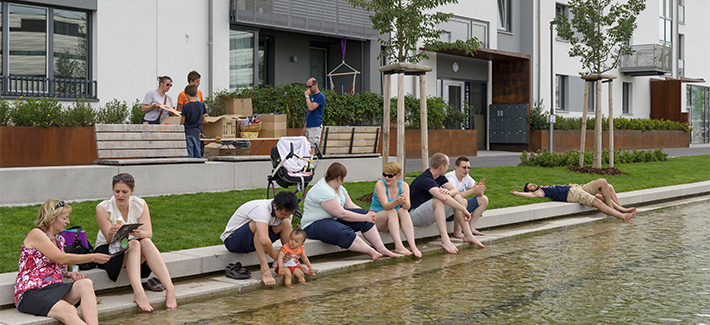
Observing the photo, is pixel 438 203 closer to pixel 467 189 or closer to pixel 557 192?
pixel 467 189

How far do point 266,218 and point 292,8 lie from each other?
1619 cm

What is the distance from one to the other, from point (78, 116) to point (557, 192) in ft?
32.5

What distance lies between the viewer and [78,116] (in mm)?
16562

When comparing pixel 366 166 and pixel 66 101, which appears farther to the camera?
pixel 66 101

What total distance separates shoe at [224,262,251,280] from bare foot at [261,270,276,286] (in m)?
0.14

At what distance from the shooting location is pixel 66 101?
59.7 ft

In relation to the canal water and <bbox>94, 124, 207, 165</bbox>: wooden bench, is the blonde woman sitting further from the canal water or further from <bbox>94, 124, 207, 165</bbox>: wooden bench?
<bbox>94, 124, 207, 165</bbox>: wooden bench

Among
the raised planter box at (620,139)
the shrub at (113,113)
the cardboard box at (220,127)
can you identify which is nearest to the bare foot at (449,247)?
the cardboard box at (220,127)

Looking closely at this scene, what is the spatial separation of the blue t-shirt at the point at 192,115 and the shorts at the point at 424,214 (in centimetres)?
485

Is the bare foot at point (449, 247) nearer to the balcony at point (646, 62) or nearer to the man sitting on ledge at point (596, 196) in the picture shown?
the man sitting on ledge at point (596, 196)

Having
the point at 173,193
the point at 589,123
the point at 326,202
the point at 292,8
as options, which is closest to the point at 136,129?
the point at 173,193

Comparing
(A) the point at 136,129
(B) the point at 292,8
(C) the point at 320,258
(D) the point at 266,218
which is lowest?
(C) the point at 320,258

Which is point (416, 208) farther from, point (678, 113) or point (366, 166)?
point (678, 113)

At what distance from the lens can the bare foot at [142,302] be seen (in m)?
6.44
